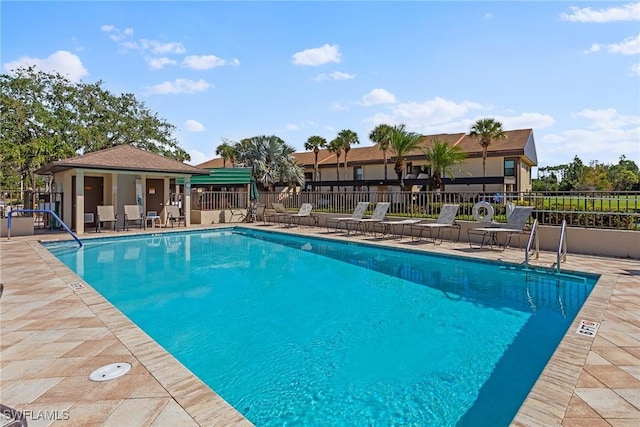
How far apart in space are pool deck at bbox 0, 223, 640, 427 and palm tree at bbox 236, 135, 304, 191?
2077cm

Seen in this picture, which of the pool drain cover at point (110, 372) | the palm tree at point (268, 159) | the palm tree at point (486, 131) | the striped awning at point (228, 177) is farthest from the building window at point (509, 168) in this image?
the pool drain cover at point (110, 372)

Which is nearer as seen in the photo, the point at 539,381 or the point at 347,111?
the point at 539,381

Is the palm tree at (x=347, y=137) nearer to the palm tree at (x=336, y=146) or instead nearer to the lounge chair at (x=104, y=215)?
the palm tree at (x=336, y=146)

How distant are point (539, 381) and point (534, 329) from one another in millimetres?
2429

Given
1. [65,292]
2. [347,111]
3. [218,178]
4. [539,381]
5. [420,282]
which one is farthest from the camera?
[218,178]

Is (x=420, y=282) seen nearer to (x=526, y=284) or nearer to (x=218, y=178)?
(x=526, y=284)

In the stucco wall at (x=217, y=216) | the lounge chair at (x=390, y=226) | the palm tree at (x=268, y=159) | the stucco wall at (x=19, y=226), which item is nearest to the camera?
the lounge chair at (x=390, y=226)

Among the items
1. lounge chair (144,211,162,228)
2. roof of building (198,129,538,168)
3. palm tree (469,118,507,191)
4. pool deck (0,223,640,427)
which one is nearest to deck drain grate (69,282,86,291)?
pool deck (0,223,640,427)

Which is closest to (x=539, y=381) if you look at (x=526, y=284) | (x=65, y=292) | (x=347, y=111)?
(x=526, y=284)

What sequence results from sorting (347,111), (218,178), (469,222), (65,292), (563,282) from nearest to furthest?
(65,292), (563,282), (469,222), (347,111), (218,178)

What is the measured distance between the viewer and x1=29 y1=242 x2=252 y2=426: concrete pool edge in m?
2.64

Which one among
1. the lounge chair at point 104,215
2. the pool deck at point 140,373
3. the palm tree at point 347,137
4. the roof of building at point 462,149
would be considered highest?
the palm tree at point 347,137

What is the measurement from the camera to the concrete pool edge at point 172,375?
2639 millimetres

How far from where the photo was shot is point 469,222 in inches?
478
